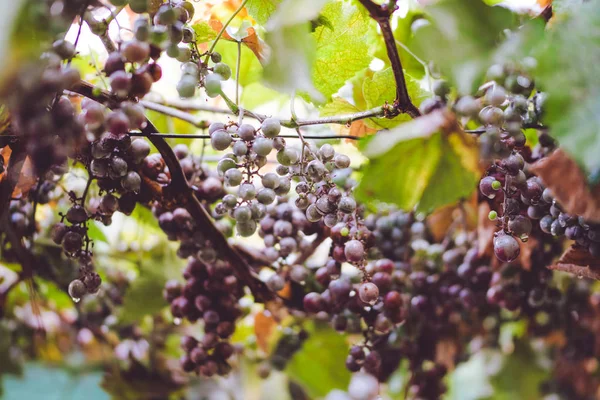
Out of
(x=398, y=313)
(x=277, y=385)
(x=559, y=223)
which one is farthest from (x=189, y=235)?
(x=277, y=385)

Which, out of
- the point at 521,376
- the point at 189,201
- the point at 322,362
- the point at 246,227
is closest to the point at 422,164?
the point at 246,227

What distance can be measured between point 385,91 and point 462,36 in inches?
8.2

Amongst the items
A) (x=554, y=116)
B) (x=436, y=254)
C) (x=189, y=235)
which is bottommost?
(x=554, y=116)

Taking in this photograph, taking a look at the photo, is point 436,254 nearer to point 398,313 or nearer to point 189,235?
point 398,313

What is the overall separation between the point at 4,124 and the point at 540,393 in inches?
43.0

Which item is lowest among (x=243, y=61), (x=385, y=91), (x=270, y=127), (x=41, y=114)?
(x=41, y=114)

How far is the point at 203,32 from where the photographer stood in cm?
54

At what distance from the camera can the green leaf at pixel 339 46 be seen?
0.52 metres

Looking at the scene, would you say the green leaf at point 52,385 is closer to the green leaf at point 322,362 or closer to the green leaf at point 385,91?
the green leaf at point 322,362

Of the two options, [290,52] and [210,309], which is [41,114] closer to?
[290,52]

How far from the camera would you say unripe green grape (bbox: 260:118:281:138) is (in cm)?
42

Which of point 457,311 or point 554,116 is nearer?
point 554,116

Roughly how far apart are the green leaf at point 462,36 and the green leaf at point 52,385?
1064mm

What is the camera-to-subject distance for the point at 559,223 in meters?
0.46
